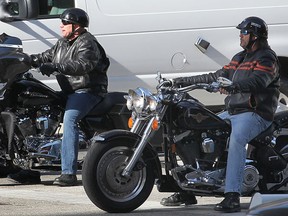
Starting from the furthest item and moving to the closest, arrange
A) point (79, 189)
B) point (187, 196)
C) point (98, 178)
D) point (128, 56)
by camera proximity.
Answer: point (128, 56) < point (79, 189) < point (187, 196) < point (98, 178)

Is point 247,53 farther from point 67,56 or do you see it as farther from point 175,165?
point 67,56

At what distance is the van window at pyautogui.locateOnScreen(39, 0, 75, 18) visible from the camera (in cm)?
1134

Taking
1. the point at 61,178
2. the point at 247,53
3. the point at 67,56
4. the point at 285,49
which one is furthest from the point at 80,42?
the point at 285,49

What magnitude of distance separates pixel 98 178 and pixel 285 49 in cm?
472

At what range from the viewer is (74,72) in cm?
924

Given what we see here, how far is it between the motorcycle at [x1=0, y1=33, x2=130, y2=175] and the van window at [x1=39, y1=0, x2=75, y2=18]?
70.0 inches

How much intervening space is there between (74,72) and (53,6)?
7.67 feet

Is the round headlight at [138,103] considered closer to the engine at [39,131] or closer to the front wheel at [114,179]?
the front wheel at [114,179]

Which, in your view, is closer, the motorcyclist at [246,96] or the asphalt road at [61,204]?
the motorcyclist at [246,96]

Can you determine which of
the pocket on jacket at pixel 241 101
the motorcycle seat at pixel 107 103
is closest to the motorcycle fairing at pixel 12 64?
the motorcycle seat at pixel 107 103

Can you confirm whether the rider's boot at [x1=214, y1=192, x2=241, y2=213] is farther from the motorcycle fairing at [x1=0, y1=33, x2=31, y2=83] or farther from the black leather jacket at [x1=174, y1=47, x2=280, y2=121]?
the motorcycle fairing at [x1=0, y1=33, x2=31, y2=83]

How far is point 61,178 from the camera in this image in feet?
30.9

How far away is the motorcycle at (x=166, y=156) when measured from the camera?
761 cm

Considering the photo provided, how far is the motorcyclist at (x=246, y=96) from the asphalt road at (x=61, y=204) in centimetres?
22
